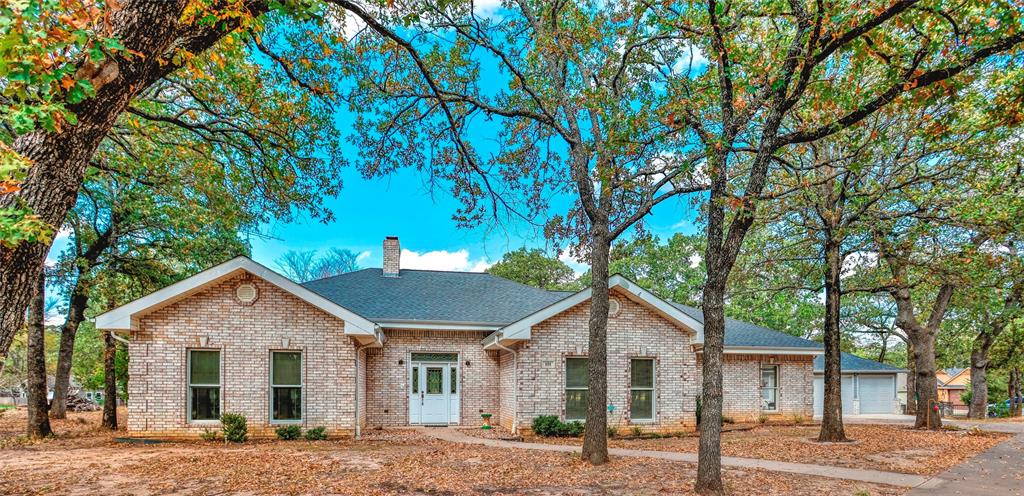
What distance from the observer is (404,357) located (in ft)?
52.0

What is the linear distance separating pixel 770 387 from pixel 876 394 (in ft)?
44.8

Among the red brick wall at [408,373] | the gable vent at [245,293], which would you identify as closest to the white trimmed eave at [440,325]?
the red brick wall at [408,373]

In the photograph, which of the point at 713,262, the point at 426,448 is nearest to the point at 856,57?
the point at 713,262

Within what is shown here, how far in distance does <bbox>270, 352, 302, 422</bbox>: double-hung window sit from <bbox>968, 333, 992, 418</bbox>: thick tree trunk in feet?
87.6

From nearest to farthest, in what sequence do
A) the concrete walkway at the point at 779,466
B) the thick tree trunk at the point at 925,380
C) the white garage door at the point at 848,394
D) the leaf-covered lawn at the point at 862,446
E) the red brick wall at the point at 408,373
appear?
the concrete walkway at the point at 779,466, the leaf-covered lawn at the point at 862,446, the red brick wall at the point at 408,373, the thick tree trunk at the point at 925,380, the white garage door at the point at 848,394

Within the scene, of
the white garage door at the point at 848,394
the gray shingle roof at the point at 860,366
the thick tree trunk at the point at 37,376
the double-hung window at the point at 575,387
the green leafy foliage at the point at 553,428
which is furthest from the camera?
the white garage door at the point at 848,394

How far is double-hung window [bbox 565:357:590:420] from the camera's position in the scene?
47.9ft

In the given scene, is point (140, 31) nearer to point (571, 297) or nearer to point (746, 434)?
point (571, 297)

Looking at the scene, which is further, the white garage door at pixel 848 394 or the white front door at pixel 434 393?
the white garage door at pixel 848 394

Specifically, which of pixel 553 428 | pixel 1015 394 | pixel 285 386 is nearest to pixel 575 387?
pixel 553 428

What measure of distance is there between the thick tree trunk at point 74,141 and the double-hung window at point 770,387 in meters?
19.2

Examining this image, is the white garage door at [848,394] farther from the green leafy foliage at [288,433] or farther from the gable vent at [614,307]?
the green leafy foliage at [288,433]

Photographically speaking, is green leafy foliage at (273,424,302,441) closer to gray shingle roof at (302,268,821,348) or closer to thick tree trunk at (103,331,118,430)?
gray shingle roof at (302,268,821,348)

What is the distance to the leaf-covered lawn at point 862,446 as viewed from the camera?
1014 cm
